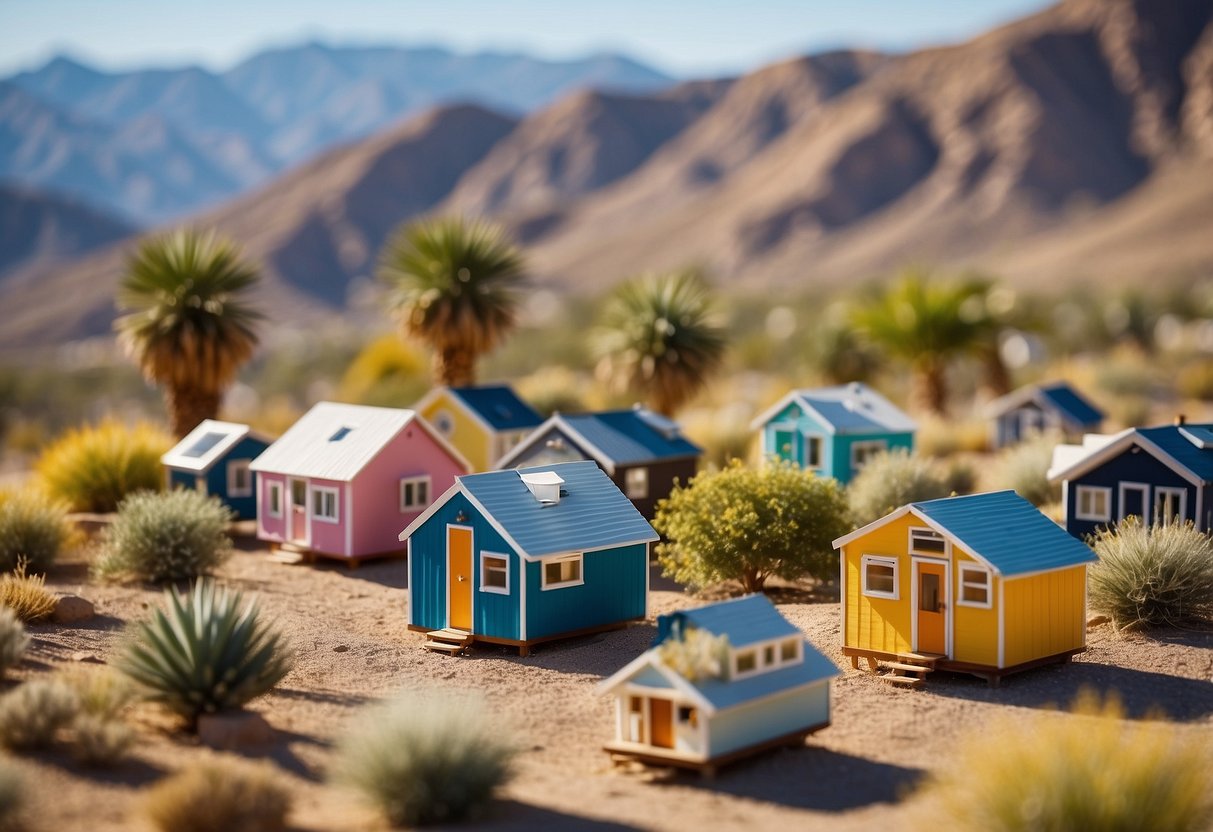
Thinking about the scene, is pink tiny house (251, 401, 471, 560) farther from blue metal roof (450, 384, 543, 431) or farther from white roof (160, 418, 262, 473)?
blue metal roof (450, 384, 543, 431)

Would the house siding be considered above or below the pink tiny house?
below

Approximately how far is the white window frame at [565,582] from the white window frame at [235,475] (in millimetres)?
11916

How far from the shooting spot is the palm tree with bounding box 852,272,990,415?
3781 centimetres

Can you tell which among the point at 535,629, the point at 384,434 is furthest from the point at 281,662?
the point at 384,434

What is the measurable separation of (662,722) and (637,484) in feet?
41.5

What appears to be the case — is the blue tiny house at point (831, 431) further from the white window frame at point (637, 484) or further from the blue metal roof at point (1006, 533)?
the blue metal roof at point (1006, 533)

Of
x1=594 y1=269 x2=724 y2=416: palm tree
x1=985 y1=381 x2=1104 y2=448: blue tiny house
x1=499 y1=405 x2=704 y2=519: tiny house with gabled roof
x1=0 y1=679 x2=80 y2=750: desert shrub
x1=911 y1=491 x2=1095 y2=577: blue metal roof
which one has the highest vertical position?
x1=594 y1=269 x2=724 y2=416: palm tree

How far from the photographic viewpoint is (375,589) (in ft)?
80.6

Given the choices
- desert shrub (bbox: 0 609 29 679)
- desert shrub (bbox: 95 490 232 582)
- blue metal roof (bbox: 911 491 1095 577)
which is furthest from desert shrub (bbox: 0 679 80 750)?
blue metal roof (bbox: 911 491 1095 577)

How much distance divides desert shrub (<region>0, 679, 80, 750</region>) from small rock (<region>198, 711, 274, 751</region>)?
4.23 feet

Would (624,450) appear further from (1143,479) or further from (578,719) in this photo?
(578,719)

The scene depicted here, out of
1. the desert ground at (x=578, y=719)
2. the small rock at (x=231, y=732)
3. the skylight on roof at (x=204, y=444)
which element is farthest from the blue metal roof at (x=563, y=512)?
the skylight on roof at (x=204, y=444)

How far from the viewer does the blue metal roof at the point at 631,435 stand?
2695 centimetres

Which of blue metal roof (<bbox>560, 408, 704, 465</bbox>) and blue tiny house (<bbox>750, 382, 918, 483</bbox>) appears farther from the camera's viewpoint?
blue tiny house (<bbox>750, 382, 918, 483</bbox>)
